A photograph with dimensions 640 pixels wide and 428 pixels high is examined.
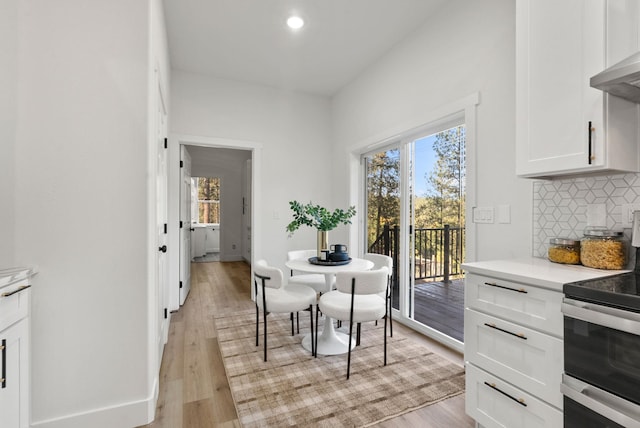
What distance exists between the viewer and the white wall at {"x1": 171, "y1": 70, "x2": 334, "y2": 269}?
391cm

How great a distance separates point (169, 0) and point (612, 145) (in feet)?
10.5

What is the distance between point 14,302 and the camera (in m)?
1.36

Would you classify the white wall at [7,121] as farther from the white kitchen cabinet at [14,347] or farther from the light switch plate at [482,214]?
the light switch plate at [482,214]

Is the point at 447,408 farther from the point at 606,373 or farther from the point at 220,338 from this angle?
the point at 220,338

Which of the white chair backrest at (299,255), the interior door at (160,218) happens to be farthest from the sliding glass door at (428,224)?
the interior door at (160,218)

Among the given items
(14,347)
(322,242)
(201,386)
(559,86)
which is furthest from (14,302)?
(559,86)

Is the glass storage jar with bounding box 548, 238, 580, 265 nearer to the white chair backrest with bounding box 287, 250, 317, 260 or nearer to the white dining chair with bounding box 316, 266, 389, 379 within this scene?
the white dining chair with bounding box 316, 266, 389, 379

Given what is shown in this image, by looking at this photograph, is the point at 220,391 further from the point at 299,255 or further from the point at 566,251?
the point at 566,251

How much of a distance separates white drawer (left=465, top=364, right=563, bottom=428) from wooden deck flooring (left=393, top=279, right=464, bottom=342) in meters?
1.10

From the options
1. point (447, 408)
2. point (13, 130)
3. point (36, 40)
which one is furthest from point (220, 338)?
point (36, 40)

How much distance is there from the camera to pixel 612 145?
1385 mm

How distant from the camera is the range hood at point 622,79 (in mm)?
1155

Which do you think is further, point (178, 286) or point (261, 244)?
point (261, 244)

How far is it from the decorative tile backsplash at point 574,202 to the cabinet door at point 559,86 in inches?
11.6
